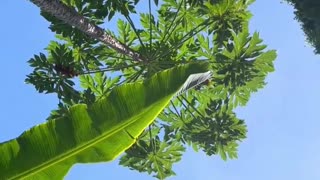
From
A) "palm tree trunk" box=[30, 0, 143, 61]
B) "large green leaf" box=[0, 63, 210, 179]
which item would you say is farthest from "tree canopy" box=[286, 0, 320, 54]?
"large green leaf" box=[0, 63, 210, 179]

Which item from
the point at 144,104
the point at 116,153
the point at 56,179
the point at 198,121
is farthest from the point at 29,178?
the point at 198,121

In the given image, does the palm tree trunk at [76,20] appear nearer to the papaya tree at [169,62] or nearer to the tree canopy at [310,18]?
the papaya tree at [169,62]

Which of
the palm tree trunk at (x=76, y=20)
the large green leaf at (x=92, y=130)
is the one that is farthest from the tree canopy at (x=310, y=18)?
the large green leaf at (x=92, y=130)

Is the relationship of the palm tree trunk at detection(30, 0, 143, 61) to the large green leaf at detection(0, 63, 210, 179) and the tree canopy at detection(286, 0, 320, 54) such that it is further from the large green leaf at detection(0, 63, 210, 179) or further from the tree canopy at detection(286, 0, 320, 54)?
the large green leaf at detection(0, 63, 210, 179)

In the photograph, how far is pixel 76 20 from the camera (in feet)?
26.3

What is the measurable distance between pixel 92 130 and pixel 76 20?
4.87 metres

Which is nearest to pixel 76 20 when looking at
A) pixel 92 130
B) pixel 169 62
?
pixel 169 62

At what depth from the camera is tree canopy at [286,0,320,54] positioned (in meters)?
8.55

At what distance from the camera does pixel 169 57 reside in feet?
33.4

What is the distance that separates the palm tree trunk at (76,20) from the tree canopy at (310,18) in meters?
2.88

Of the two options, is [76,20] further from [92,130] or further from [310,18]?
[92,130]

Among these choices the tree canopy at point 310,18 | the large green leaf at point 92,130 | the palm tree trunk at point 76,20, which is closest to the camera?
the large green leaf at point 92,130

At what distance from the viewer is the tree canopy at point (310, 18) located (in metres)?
8.55

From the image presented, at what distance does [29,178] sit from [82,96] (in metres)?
6.42
